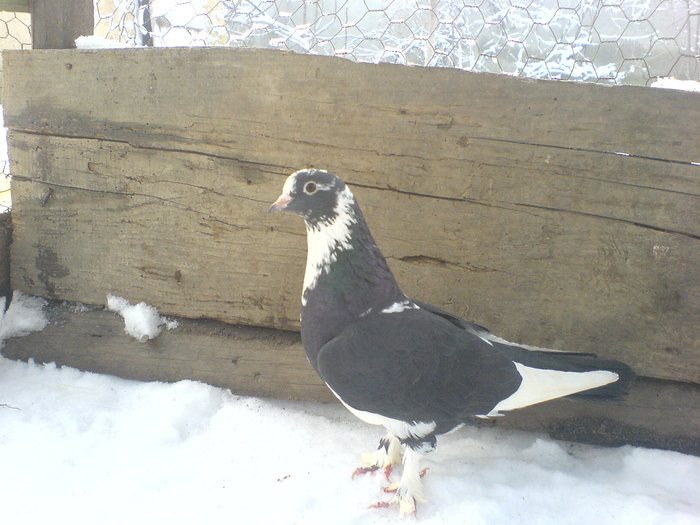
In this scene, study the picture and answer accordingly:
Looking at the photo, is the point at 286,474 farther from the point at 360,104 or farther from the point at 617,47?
the point at 617,47

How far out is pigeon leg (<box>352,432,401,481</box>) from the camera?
135cm

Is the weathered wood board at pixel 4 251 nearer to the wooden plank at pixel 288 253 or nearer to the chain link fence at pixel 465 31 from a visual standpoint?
the wooden plank at pixel 288 253

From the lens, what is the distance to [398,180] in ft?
4.62

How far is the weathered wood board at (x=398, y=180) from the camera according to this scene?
53.1 inches

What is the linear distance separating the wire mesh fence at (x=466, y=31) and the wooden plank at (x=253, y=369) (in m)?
0.97

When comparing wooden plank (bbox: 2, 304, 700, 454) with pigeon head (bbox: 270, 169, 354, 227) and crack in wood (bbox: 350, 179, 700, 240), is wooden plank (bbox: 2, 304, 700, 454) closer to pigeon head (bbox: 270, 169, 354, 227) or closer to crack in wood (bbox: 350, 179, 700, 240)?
crack in wood (bbox: 350, 179, 700, 240)

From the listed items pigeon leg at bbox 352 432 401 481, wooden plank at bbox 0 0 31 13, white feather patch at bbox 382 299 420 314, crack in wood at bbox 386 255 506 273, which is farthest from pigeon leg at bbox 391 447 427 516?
wooden plank at bbox 0 0 31 13

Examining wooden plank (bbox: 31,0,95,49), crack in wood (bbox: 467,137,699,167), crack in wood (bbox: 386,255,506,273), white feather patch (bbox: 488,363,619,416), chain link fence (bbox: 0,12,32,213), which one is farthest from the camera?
chain link fence (bbox: 0,12,32,213)

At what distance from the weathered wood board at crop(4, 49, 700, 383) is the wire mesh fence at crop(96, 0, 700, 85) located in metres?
0.37

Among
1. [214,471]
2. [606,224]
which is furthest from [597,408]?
[214,471]

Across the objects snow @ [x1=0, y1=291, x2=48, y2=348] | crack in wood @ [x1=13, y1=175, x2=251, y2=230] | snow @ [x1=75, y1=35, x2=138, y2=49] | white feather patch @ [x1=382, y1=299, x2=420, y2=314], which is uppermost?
snow @ [x1=75, y1=35, x2=138, y2=49]

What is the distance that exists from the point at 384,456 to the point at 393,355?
1.30ft

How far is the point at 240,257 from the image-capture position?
4.98 ft

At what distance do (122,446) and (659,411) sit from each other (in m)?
1.49
